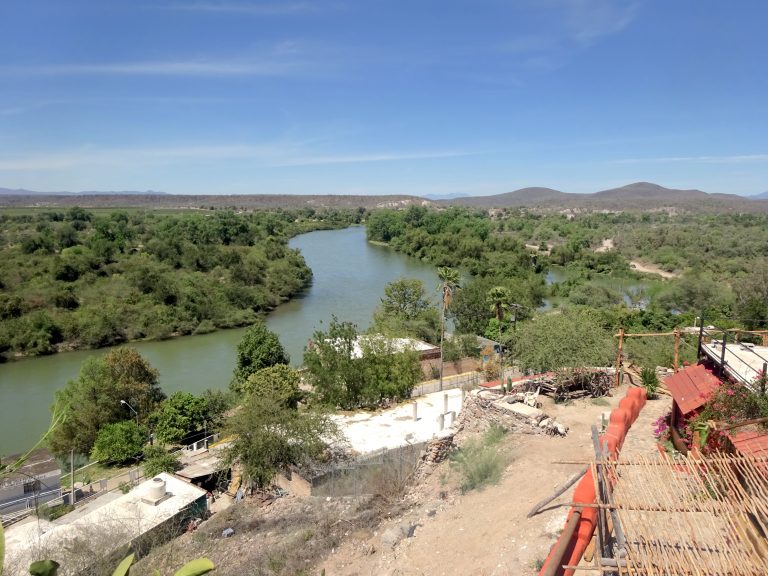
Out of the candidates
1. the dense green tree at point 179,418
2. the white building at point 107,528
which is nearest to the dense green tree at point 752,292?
the dense green tree at point 179,418

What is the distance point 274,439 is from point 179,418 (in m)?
8.00

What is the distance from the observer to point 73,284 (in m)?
43.4

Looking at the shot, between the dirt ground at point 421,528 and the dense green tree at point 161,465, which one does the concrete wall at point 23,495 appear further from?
the dirt ground at point 421,528

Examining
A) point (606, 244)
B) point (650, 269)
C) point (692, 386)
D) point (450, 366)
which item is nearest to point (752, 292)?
point (650, 269)

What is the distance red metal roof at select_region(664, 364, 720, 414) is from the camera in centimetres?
913

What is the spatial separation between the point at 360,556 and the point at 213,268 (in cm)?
4659

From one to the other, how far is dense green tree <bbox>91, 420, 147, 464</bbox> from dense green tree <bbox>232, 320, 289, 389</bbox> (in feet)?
21.0

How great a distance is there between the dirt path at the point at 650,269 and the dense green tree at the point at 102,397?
56931 millimetres

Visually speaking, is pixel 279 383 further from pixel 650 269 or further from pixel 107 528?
pixel 650 269

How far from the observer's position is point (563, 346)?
50.6 feet

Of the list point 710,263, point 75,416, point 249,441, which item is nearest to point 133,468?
point 75,416

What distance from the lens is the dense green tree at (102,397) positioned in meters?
20.1

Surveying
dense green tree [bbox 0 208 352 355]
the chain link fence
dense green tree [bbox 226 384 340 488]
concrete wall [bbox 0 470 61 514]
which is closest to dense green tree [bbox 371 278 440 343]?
dense green tree [bbox 0 208 352 355]

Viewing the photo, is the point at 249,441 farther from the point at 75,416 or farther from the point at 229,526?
the point at 75,416
